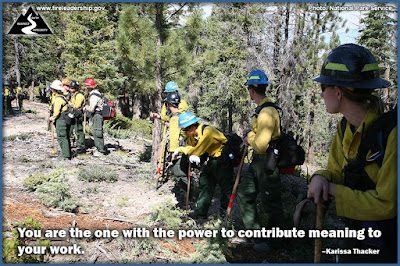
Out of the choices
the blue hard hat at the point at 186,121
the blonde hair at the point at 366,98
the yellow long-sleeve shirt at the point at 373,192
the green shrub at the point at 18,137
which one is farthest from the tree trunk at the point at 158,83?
the green shrub at the point at 18,137

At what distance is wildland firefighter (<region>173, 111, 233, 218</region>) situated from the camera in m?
4.44

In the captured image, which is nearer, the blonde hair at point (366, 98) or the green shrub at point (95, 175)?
the blonde hair at point (366, 98)

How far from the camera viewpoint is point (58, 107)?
7.91 m

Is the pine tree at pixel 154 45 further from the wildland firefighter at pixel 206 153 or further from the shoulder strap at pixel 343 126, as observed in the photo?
the shoulder strap at pixel 343 126

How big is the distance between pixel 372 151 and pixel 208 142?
3069 mm

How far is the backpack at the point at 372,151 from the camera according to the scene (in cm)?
142

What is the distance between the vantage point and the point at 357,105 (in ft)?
5.35

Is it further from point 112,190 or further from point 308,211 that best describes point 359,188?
point 112,190

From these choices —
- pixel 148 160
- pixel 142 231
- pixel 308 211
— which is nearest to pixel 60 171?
pixel 148 160

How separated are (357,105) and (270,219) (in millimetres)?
2388

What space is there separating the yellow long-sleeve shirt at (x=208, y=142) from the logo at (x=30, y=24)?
3581 mm

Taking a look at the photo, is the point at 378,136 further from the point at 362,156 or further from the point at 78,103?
the point at 78,103

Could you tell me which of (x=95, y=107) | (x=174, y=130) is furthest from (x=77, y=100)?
(x=174, y=130)

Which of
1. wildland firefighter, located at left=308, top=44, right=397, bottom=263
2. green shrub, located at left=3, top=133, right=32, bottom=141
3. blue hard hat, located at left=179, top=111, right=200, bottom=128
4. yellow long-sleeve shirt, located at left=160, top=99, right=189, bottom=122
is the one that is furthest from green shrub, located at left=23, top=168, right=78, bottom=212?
green shrub, located at left=3, top=133, right=32, bottom=141
